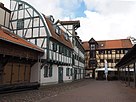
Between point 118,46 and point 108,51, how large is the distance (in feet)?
9.53

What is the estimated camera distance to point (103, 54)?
54.2 m

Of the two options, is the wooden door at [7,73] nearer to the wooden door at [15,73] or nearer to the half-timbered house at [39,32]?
the wooden door at [15,73]

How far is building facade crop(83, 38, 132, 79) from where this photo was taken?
5256 centimetres

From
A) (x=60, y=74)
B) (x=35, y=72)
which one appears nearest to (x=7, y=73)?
(x=35, y=72)

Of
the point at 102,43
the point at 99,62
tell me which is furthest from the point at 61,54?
the point at 102,43

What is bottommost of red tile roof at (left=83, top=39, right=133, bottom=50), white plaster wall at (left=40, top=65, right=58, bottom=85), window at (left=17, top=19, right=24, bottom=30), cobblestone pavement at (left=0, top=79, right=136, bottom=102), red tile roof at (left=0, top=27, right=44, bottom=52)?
cobblestone pavement at (left=0, top=79, right=136, bottom=102)

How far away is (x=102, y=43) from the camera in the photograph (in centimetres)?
5784

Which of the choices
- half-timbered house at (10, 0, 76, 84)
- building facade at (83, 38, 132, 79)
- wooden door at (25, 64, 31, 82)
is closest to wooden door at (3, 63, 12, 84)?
wooden door at (25, 64, 31, 82)

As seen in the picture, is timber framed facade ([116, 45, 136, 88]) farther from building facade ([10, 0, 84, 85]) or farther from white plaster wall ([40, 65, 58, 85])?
white plaster wall ([40, 65, 58, 85])

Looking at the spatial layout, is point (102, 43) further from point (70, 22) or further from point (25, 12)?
point (25, 12)

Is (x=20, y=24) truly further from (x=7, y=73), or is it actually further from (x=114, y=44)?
(x=114, y=44)

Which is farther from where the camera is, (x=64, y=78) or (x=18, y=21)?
(x=64, y=78)

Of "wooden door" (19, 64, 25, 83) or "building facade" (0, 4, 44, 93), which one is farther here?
"wooden door" (19, 64, 25, 83)

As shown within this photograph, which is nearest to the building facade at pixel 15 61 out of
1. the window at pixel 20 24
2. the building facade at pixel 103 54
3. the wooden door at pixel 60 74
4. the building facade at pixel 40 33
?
the building facade at pixel 40 33
